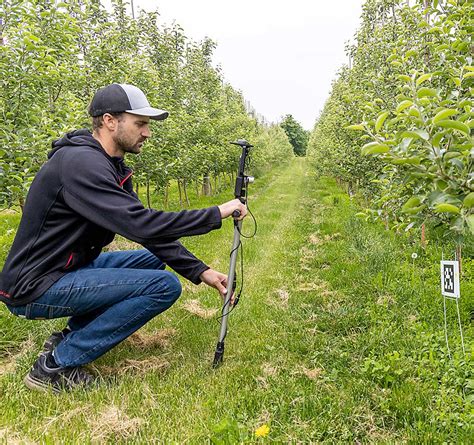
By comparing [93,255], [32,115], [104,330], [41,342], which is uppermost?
[32,115]

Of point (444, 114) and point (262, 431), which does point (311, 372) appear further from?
point (444, 114)

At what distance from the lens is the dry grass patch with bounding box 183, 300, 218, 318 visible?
167 inches

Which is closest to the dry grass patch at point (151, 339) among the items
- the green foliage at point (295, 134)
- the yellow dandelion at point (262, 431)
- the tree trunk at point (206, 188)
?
the yellow dandelion at point (262, 431)

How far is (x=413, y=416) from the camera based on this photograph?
248cm

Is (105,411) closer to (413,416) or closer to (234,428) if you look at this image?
(234,428)

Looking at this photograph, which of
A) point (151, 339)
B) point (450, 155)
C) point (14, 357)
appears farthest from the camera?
point (151, 339)

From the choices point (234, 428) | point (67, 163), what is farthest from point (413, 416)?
point (67, 163)

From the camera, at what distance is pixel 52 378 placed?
283 centimetres

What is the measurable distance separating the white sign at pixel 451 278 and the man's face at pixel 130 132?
252 cm

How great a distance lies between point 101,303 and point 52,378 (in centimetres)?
63

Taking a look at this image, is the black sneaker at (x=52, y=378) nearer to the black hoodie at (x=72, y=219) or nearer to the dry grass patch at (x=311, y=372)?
the black hoodie at (x=72, y=219)

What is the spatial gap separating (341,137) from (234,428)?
31.4 ft

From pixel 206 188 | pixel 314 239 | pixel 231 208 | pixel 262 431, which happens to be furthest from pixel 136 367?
pixel 206 188

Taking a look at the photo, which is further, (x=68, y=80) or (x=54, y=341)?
(x=68, y=80)
